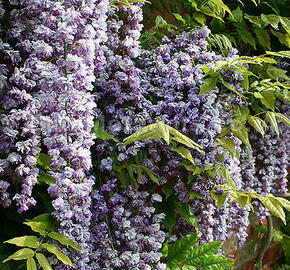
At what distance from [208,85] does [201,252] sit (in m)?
0.58

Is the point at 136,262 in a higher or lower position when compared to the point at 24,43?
lower

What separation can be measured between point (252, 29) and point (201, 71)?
701 millimetres

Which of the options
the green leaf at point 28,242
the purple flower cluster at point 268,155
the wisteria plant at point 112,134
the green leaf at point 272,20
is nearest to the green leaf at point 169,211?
the wisteria plant at point 112,134

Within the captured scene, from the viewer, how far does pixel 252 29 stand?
1661mm

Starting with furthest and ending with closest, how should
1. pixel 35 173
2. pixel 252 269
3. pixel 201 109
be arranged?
1. pixel 252 269
2. pixel 201 109
3. pixel 35 173

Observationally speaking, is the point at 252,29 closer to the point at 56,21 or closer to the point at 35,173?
the point at 56,21

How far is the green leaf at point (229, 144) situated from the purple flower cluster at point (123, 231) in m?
0.28

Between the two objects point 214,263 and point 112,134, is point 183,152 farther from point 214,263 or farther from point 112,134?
point 214,263

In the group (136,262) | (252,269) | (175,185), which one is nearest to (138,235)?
(136,262)

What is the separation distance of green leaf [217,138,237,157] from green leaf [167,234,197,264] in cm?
32

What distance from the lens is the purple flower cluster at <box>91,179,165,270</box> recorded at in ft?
3.28

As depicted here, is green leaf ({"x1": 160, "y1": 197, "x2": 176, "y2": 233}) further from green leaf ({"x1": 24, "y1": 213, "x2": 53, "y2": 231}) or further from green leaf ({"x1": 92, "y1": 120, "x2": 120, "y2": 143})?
green leaf ({"x1": 24, "y1": 213, "x2": 53, "y2": 231})

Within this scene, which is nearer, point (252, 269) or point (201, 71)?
point (201, 71)

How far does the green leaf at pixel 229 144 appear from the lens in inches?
42.8
